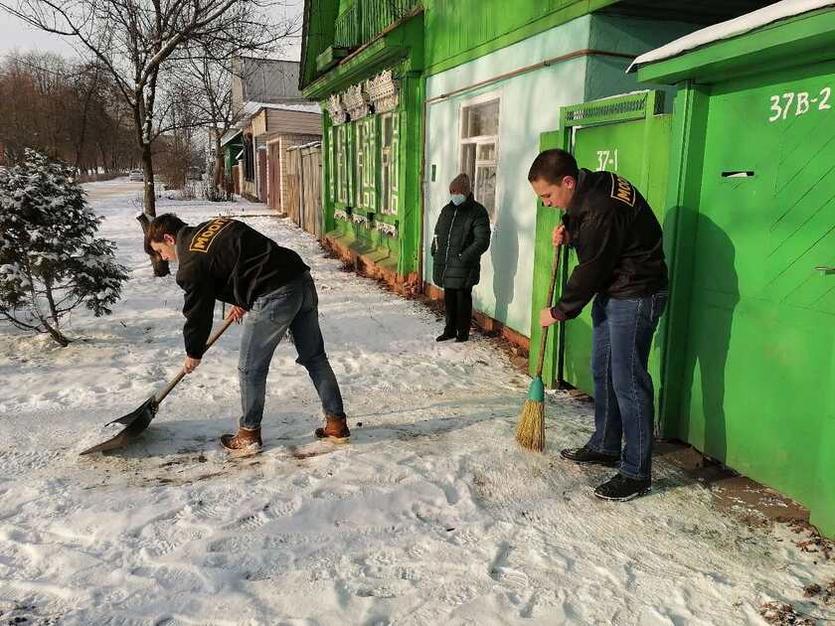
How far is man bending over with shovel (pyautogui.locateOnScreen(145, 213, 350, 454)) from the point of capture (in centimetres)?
344

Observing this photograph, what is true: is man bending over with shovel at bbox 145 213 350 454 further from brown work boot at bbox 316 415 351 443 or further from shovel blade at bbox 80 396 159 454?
shovel blade at bbox 80 396 159 454

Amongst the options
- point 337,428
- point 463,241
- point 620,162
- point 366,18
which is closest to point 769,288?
point 620,162

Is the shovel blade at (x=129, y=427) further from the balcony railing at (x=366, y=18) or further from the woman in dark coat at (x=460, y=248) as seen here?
the balcony railing at (x=366, y=18)

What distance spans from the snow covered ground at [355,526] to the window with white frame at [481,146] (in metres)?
2.81

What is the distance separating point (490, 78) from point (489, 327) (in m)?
2.61

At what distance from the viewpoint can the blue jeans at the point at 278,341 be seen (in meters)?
3.61

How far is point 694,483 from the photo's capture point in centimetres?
346

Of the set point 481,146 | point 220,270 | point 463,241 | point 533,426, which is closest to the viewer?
point 220,270

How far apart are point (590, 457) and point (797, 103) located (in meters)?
2.10

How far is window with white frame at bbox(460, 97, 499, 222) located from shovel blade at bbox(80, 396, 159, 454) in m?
4.13

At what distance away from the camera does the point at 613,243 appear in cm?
306

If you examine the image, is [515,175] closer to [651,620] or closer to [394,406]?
[394,406]

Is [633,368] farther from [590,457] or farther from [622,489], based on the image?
[590,457]

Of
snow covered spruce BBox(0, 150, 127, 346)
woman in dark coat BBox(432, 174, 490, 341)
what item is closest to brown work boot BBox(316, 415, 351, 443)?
woman in dark coat BBox(432, 174, 490, 341)
